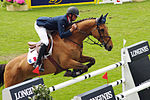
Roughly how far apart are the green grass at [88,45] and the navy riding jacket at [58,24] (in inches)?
77.4

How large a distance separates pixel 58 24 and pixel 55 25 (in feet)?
0.61

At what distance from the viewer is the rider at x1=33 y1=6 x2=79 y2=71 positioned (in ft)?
25.3

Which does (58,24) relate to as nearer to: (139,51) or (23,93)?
(139,51)

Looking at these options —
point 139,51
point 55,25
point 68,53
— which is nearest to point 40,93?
point 68,53

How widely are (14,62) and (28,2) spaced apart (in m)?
12.8

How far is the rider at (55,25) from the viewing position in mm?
7723

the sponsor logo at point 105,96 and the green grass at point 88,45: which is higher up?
the sponsor logo at point 105,96

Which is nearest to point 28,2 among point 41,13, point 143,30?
point 41,13

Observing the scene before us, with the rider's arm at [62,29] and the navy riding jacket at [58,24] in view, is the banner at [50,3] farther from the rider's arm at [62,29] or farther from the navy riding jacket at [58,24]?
the rider's arm at [62,29]

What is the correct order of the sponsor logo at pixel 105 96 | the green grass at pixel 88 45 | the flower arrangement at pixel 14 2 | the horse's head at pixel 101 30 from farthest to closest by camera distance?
the flower arrangement at pixel 14 2 < the green grass at pixel 88 45 < the horse's head at pixel 101 30 < the sponsor logo at pixel 105 96

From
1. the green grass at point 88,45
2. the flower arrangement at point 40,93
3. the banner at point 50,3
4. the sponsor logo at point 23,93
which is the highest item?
the flower arrangement at point 40,93

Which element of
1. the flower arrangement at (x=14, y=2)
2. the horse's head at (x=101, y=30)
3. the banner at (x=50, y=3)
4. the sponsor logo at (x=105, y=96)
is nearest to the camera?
the sponsor logo at (x=105, y=96)

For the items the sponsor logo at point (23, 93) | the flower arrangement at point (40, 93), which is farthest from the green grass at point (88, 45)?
the flower arrangement at point (40, 93)

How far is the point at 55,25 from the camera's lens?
7.90 metres
